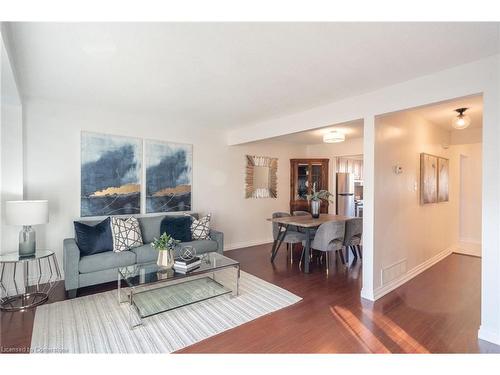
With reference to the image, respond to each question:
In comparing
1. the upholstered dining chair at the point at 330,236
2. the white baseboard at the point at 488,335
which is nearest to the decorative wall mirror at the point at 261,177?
the upholstered dining chair at the point at 330,236

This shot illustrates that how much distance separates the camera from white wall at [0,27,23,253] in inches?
119

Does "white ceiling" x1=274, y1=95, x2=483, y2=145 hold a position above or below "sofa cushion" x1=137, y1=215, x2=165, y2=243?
above

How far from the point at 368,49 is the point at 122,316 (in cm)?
322

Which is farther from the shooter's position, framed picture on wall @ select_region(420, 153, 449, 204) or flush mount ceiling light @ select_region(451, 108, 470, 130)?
framed picture on wall @ select_region(420, 153, 449, 204)

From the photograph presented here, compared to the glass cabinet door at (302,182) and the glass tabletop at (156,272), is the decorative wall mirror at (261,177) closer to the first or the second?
the glass cabinet door at (302,182)

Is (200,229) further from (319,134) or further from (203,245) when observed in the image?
(319,134)

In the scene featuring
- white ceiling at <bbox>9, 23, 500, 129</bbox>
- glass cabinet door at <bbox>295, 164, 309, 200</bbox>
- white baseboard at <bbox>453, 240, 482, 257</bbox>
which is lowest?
white baseboard at <bbox>453, 240, 482, 257</bbox>

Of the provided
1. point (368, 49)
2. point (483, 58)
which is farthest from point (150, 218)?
point (483, 58)

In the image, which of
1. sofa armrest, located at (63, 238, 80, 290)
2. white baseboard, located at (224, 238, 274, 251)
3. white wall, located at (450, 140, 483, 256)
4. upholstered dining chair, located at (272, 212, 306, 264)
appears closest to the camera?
sofa armrest, located at (63, 238, 80, 290)

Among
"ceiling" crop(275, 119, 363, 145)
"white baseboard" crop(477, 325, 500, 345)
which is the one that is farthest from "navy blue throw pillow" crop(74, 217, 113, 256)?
"white baseboard" crop(477, 325, 500, 345)

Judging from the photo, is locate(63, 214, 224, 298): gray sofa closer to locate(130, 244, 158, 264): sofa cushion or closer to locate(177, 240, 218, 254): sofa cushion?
locate(130, 244, 158, 264): sofa cushion

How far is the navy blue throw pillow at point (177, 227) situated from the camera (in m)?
3.91

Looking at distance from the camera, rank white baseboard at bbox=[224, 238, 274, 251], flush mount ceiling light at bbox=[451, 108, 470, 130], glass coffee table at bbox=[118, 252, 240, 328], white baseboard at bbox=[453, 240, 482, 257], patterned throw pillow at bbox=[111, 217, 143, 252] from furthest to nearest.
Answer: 1. white baseboard at bbox=[224, 238, 274, 251]
2. white baseboard at bbox=[453, 240, 482, 257]
3. flush mount ceiling light at bbox=[451, 108, 470, 130]
4. patterned throw pillow at bbox=[111, 217, 143, 252]
5. glass coffee table at bbox=[118, 252, 240, 328]

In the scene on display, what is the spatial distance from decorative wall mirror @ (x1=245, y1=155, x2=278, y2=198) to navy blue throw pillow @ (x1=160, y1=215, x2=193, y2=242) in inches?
71.0
